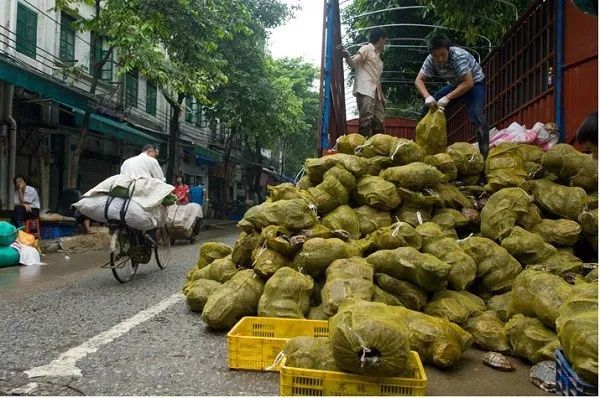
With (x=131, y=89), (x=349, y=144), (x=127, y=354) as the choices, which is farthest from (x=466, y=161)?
(x=131, y=89)

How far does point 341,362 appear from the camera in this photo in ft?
7.77

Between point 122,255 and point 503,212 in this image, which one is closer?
point 503,212

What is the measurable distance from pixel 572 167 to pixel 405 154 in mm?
1445

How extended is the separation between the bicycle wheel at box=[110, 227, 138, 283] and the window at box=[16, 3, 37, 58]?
29.4 ft

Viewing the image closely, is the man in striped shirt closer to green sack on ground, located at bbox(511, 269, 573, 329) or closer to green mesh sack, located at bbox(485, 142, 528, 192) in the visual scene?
green mesh sack, located at bbox(485, 142, 528, 192)

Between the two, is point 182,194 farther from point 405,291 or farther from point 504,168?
point 405,291

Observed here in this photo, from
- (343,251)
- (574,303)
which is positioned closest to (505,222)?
(343,251)

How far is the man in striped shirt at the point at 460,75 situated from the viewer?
237 inches

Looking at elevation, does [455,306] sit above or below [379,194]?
below

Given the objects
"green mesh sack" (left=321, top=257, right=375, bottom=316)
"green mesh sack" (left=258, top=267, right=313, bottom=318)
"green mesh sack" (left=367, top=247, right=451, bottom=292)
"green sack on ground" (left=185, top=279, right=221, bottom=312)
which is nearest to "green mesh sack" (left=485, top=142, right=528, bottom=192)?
"green mesh sack" (left=367, top=247, right=451, bottom=292)

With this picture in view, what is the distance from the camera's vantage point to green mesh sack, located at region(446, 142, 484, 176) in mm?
5074

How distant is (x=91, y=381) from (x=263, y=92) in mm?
18348

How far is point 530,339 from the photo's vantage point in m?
3.07

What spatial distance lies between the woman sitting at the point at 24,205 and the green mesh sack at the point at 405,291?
900 cm
